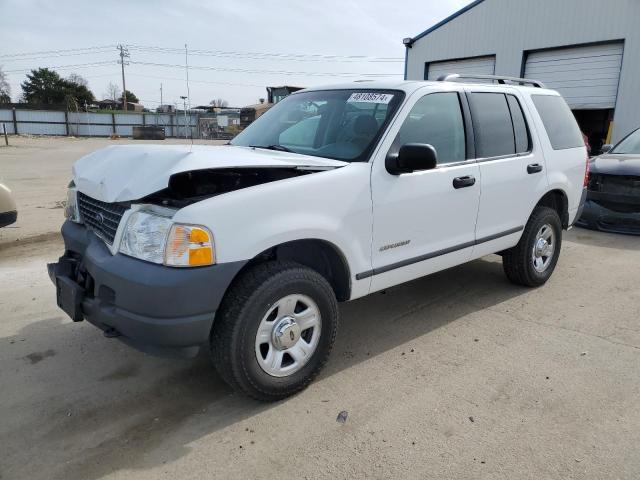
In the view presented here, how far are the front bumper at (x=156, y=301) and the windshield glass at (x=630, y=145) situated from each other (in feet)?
26.4

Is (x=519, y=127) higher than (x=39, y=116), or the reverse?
(x=39, y=116)

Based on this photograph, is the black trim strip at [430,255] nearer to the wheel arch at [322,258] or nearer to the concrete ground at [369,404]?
the wheel arch at [322,258]

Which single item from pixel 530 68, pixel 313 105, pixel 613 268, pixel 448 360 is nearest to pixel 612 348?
pixel 448 360

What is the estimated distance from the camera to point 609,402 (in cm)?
305

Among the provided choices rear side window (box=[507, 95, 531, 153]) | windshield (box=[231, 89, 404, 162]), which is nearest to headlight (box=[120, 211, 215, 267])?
windshield (box=[231, 89, 404, 162])

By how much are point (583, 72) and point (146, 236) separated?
52.1ft

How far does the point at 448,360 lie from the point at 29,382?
277 cm

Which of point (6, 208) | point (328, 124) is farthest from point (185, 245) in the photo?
point (6, 208)

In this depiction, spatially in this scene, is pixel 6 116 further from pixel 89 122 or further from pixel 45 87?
pixel 45 87

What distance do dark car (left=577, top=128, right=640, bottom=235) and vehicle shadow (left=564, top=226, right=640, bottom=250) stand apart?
0.28 feet

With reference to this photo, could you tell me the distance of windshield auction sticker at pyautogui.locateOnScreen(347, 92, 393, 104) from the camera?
3.62m

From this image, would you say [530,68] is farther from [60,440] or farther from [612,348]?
[60,440]

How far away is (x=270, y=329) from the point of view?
2.93 m

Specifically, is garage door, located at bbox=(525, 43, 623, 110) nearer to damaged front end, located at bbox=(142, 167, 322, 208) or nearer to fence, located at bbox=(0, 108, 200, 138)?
damaged front end, located at bbox=(142, 167, 322, 208)
